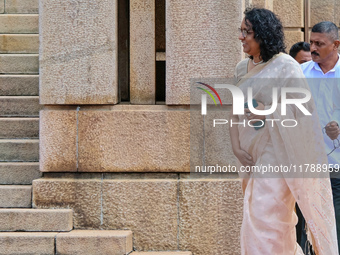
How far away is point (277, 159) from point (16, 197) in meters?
2.74

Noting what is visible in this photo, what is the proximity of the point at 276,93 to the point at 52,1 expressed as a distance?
2.56m

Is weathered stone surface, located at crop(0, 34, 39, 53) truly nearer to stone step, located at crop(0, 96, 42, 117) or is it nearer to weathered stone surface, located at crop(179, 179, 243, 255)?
stone step, located at crop(0, 96, 42, 117)

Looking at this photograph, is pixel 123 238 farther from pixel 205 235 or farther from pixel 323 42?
pixel 323 42

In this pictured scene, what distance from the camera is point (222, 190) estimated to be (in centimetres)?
576

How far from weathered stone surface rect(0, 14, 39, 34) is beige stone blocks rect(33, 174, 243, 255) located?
10.9 feet

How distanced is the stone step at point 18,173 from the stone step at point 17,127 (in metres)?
0.60

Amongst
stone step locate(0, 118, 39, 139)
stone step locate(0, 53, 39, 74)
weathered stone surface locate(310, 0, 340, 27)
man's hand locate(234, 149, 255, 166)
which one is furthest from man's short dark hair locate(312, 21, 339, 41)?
stone step locate(0, 53, 39, 74)

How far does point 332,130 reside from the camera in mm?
4922

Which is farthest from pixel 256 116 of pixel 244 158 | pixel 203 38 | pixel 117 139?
pixel 117 139

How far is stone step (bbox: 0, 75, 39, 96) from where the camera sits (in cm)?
737

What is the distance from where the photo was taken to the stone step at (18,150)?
6.47 meters

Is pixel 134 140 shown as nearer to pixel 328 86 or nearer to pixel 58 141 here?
pixel 58 141

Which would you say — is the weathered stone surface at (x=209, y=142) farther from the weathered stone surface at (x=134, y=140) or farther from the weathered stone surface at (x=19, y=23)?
the weathered stone surface at (x=19, y=23)

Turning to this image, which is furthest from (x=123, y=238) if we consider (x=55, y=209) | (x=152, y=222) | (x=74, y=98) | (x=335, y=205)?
(x=335, y=205)
